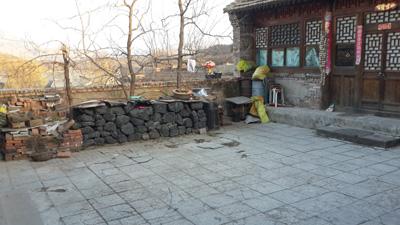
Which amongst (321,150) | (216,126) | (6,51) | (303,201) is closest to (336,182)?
(303,201)

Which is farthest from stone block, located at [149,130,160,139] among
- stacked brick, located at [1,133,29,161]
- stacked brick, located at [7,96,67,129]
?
stacked brick, located at [1,133,29,161]

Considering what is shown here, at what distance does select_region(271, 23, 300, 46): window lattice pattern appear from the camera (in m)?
10.4

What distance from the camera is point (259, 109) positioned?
1011 centimetres

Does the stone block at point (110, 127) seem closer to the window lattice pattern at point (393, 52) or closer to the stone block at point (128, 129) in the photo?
the stone block at point (128, 129)

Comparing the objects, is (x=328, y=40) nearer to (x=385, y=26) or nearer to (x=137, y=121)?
(x=385, y=26)

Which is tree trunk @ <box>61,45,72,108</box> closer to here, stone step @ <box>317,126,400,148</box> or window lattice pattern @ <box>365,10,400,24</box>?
stone step @ <box>317,126,400,148</box>

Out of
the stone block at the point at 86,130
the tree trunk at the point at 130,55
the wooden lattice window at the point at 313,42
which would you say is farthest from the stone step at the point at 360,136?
the stone block at the point at 86,130

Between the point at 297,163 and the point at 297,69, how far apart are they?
495cm

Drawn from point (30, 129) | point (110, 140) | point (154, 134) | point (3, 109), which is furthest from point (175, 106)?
point (3, 109)

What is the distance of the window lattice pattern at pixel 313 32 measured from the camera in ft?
31.9

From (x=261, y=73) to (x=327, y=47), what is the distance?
2.14 metres

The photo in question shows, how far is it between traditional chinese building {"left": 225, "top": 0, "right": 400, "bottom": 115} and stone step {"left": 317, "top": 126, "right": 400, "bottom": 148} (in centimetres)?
116

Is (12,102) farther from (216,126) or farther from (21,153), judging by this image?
(216,126)

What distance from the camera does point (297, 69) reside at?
34.3ft
